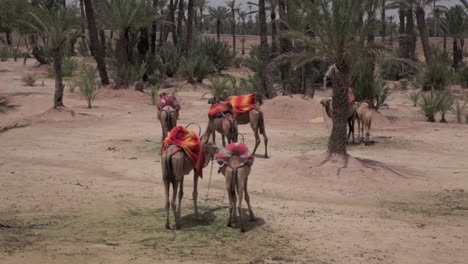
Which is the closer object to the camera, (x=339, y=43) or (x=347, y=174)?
(x=347, y=174)

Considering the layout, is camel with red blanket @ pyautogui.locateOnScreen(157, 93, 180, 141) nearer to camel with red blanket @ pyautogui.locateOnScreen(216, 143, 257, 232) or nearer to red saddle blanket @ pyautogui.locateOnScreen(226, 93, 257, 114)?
red saddle blanket @ pyautogui.locateOnScreen(226, 93, 257, 114)

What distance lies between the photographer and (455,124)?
18641 millimetres

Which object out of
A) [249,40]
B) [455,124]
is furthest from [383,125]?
[249,40]

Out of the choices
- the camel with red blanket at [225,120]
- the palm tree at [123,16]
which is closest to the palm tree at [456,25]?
the palm tree at [123,16]

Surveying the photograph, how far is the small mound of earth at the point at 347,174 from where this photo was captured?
10.9 metres

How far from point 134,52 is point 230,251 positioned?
70.0 feet

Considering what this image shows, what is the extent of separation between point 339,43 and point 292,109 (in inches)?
326

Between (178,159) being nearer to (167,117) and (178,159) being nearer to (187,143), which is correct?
(187,143)

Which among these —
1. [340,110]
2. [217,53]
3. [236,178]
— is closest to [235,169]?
[236,178]

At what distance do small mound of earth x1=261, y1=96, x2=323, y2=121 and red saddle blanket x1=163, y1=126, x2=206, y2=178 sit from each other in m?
11.6

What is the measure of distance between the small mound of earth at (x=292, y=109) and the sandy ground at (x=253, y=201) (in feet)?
5.63

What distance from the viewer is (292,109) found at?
1986cm

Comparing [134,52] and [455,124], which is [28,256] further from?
[134,52]

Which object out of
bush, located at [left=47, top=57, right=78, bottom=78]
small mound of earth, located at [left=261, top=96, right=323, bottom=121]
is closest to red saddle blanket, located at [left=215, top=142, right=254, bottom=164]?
small mound of earth, located at [left=261, top=96, right=323, bottom=121]
